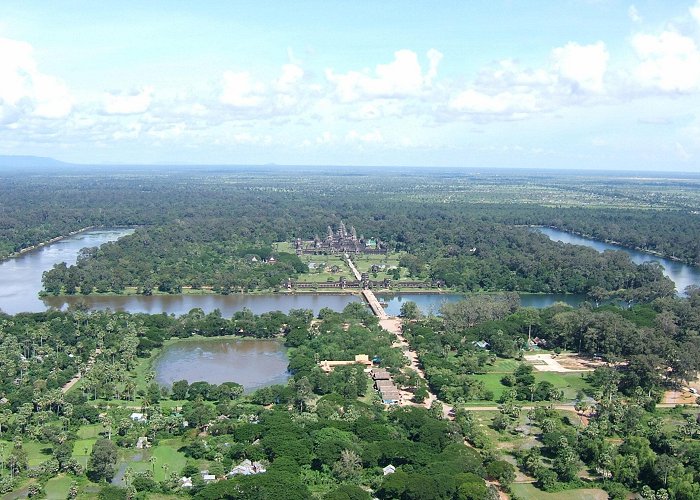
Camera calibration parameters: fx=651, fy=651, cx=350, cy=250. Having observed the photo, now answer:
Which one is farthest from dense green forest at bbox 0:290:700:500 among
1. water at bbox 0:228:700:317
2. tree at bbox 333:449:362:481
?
water at bbox 0:228:700:317

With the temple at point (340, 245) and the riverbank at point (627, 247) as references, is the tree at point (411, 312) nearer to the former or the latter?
the temple at point (340, 245)

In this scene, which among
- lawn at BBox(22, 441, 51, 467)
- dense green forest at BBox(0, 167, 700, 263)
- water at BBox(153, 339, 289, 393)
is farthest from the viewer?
dense green forest at BBox(0, 167, 700, 263)

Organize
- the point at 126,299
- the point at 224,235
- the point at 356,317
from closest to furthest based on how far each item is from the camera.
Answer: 1. the point at 356,317
2. the point at 126,299
3. the point at 224,235

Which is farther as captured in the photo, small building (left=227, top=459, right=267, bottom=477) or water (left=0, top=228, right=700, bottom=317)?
water (left=0, top=228, right=700, bottom=317)

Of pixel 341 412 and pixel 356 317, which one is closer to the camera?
pixel 341 412

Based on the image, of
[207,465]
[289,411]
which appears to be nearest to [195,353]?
[289,411]

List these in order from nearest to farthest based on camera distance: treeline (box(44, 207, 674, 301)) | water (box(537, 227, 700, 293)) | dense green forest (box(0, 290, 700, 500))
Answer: dense green forest (box(0, 290, 700, 500)), treeline (box(44, 207, 674, 301)), water (box(537, 227, 700, 293))

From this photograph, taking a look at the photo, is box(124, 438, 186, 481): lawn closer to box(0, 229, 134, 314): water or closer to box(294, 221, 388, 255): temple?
box(0, 229, 134, 314): water

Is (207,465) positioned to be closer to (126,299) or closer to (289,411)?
(289,411)
